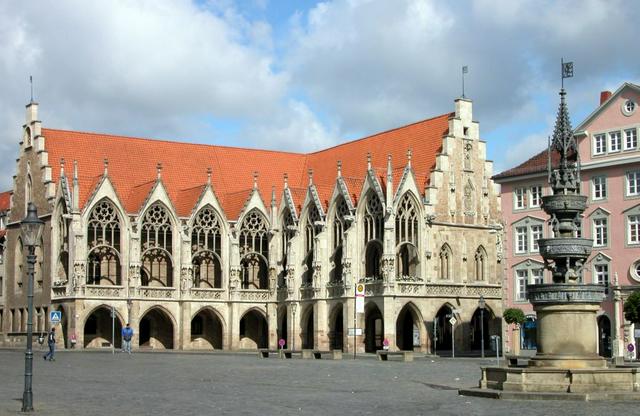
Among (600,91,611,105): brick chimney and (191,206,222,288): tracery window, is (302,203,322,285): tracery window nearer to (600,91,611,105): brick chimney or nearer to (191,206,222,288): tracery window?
(191,206,222,288): tracery window

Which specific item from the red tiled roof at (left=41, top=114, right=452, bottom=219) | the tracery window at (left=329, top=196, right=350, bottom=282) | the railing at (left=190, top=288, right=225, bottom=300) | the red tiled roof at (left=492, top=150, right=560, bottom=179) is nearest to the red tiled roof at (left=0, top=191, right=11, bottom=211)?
the red tiled roof at (left=41, top=114, right=452, bottom=219)

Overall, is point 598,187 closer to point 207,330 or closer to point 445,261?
point 445,261

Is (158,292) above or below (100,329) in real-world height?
above

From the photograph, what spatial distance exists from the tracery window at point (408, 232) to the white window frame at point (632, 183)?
627 inches

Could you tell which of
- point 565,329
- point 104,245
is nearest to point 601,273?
point 104,245

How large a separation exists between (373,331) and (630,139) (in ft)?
78.0

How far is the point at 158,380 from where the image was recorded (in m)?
34.9

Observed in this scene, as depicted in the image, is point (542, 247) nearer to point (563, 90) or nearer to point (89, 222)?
point (563, 90)

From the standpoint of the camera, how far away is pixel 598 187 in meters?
60.8

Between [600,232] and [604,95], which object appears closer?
[600,232]

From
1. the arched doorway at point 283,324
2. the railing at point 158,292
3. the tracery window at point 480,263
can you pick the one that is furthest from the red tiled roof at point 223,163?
the arched doorway at point 283,324

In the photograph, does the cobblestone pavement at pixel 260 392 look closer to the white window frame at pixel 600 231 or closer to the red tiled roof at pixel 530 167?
the white window frame at pixel 600 231

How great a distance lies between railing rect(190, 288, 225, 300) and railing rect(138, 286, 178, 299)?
1.38 metres

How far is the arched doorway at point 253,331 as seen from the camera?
82188mm
